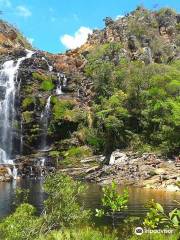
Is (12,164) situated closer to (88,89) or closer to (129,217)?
(88,89)

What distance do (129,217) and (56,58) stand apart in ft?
234

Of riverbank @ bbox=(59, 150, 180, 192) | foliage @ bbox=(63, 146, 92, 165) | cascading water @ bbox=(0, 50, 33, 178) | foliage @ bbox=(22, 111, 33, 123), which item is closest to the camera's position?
riverbank @ bbox=(59, 150, 180, 192)

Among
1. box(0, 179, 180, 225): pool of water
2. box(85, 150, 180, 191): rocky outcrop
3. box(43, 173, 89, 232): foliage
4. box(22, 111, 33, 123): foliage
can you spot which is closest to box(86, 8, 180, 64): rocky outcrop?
box(22, 111, 33, 123): foliage

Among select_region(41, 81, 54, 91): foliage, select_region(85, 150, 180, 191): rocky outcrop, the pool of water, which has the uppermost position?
select_region(41, 81, 54, 91): foliage

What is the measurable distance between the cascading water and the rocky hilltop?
0.77 metres

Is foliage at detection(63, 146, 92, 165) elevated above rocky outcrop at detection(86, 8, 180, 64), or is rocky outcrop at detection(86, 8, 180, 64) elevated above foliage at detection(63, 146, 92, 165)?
rocky outcrop at detection(86, 8, 180, 64)

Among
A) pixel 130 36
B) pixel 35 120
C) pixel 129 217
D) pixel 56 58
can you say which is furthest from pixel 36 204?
pixel 130 36

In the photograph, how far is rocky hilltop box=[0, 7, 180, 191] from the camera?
67.2 meters

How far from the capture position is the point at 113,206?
18.1m

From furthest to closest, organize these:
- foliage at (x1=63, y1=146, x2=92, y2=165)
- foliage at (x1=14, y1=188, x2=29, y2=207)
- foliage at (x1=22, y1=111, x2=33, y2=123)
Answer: foliage at (x1=22, y1=111, x2=33, y2=123) < foliage at (x1=63, y1=146, x2=92, y2=165) < foliage at (x1=14, y1=188, x2=29, y2=207)

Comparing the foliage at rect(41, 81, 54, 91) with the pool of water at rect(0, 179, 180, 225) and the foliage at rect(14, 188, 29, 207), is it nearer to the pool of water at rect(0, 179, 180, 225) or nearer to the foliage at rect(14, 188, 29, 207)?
the pool of water at rect(0, 179, 180, 225)

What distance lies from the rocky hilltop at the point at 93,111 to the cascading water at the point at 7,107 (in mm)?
771

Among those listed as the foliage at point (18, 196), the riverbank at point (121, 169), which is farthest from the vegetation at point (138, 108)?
the foliage at point (18, 196)

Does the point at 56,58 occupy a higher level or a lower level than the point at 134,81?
higher
